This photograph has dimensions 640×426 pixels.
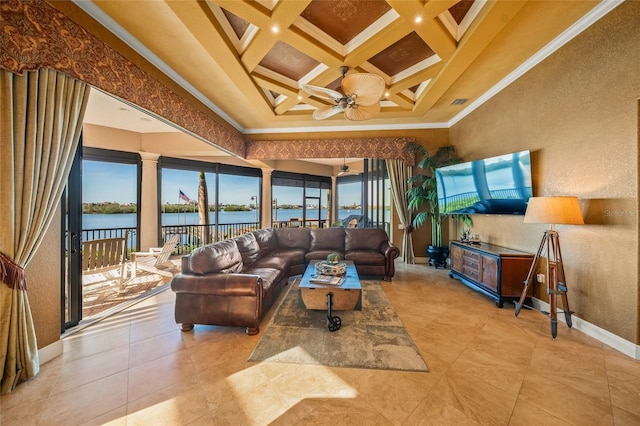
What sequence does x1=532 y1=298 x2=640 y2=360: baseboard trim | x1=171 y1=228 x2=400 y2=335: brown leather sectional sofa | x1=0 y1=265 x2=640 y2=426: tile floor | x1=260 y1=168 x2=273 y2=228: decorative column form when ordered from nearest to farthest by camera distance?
x1=0 y1=265 x2=640 y2=426: tile floor
x1=532 y1=298 x2=640 y2=360: baseboard trim
x1=171 y1=228 x2=400 y2=335: brown leather sectional sofa
x1=260 y1=168 x2=273 y2=228: decorative column

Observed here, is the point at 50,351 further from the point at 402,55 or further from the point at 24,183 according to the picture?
the point at 402,55

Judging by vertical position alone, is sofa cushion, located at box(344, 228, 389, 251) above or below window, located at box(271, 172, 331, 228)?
below

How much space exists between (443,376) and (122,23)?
4059 millimetres

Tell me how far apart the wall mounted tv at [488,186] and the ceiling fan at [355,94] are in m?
1.87

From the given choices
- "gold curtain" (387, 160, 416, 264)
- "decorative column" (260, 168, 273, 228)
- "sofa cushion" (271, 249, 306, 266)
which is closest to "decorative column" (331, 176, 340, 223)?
"decorative column" (260, 168, 273, 228)

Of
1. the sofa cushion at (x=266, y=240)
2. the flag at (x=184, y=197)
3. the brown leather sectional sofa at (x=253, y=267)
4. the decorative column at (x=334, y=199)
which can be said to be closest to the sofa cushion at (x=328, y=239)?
the brown leather sectional sofa at (x=253, y=267)

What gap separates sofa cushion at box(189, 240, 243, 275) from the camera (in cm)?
247

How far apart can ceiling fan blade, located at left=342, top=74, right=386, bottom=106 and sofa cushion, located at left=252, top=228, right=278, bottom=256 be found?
2.78 meters

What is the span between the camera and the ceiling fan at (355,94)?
8.07 feet

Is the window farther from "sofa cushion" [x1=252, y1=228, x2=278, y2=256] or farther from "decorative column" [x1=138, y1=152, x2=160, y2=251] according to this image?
"decorative column" [x1=138, y1=152, x2=160, y2=251]

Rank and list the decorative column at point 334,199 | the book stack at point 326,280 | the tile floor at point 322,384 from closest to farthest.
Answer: the tile floor at point 322,384 → the book stack at point 326,280 → the decorative column at point 334,199

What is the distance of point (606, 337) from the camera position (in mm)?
2162

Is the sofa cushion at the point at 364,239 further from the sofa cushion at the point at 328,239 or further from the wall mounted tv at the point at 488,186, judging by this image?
the wall mounted tv at the point at 488,186

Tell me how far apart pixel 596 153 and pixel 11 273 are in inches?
194
